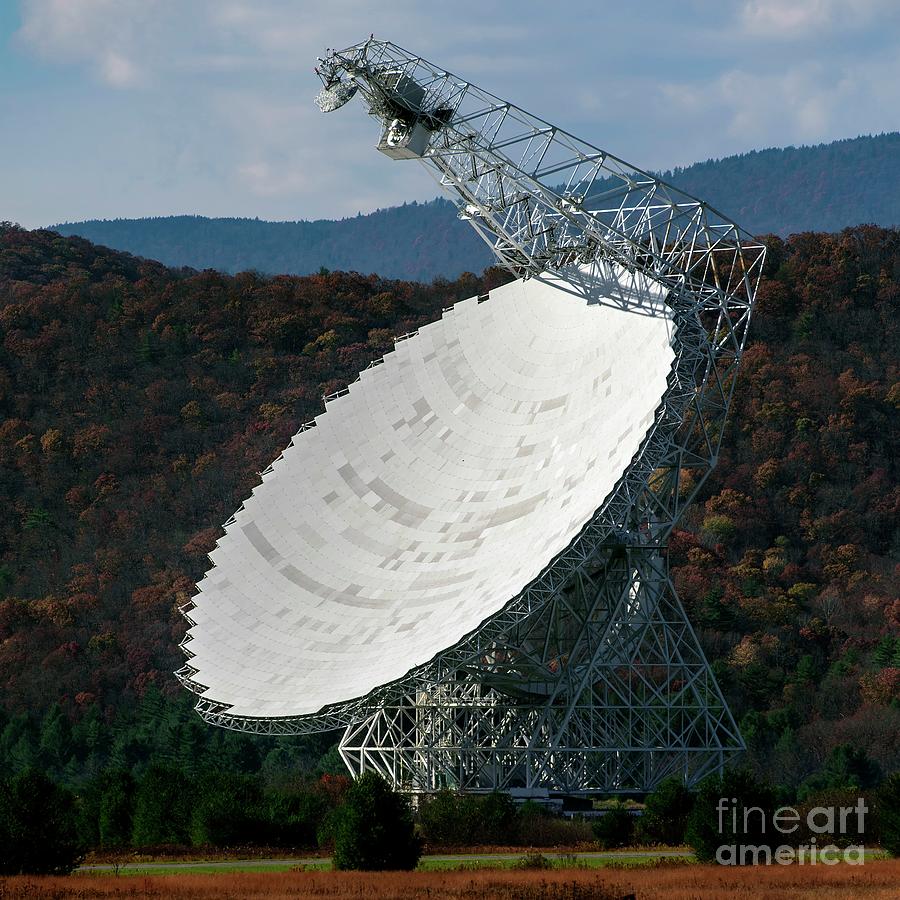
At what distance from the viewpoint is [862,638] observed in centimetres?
10850

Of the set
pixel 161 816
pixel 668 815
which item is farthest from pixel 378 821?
pixel 161 816

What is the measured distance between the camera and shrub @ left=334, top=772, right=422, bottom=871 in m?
46.4

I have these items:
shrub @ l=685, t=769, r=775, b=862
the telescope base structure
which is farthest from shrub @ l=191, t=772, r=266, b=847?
shrub @ l=685, t=769, r=775, b=862

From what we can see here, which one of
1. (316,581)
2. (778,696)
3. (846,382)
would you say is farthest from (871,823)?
(846,382)

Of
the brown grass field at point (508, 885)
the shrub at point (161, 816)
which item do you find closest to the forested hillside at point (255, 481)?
the shrub at point (161, 816)

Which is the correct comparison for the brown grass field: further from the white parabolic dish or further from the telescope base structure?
the telescope base structure

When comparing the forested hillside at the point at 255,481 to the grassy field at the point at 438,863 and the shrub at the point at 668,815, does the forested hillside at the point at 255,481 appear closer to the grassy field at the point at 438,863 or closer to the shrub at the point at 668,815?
the shrub at the point at 668,815

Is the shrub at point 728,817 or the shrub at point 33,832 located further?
the shrub at point 728,817

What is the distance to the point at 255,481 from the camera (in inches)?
5049

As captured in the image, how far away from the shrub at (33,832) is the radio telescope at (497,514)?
9862mm

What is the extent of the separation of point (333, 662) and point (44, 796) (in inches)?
509

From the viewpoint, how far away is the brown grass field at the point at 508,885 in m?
38.9

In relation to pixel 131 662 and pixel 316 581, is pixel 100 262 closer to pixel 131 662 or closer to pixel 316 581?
pixel 131 662

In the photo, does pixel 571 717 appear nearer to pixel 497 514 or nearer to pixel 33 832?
pixel 497 514
